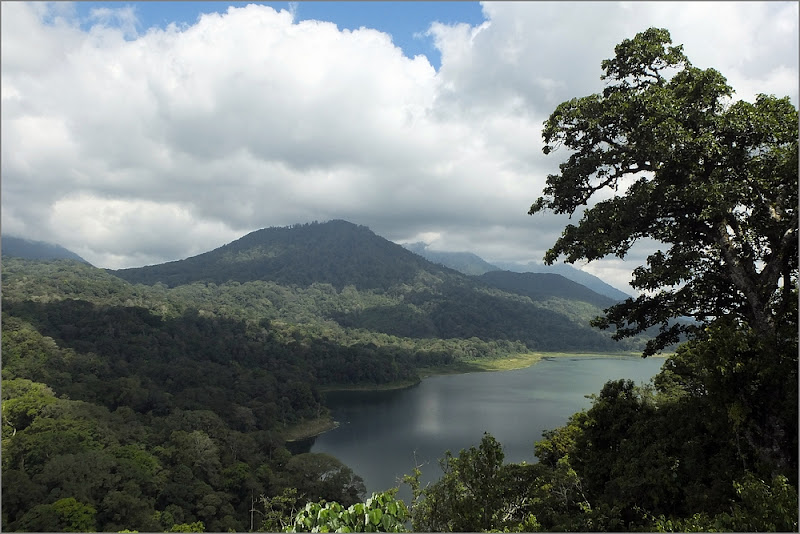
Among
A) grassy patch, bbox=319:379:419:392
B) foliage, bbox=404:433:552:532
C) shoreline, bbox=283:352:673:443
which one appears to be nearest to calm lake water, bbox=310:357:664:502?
shoreline, bbox=283:352:673:443

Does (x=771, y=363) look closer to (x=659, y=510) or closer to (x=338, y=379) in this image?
(x=659, y=510)

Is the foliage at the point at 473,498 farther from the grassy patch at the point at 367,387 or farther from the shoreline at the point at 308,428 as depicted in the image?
the grassy patch at the point at 367,387

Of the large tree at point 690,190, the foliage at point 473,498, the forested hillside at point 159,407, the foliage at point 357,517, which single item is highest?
the large tree at point 690,190

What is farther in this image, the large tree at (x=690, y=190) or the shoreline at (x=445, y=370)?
the shoreline at (x=445, y=370)

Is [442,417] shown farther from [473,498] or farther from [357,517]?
[357,517]

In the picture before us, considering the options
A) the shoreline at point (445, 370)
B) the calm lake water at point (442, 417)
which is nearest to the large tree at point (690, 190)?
the calm lake water at point (442, 417)

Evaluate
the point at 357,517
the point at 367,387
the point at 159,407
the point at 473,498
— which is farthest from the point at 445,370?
the point at 357,517
